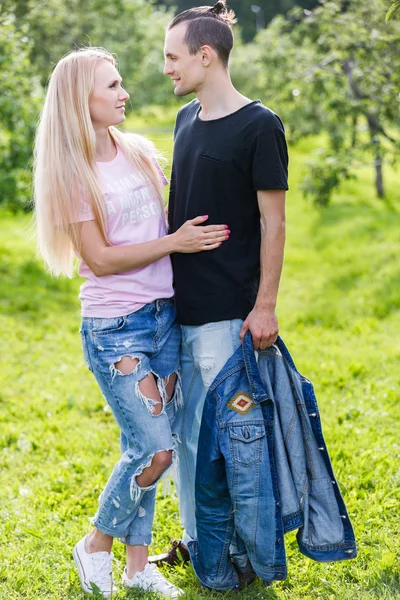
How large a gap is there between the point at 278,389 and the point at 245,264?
1.71 feet

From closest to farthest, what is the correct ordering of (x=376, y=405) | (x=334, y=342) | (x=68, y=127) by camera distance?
(x=68, y=127), (x=376, y=405), (x=334, y=342)

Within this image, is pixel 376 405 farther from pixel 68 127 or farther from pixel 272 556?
pixel 68 127

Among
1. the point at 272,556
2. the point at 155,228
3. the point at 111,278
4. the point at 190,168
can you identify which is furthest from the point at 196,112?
the point at 272,556

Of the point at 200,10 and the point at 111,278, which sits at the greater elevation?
the point at 200,10

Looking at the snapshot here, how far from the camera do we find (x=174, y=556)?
355 centimetres

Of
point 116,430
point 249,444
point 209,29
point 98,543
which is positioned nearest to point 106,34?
point 116,430

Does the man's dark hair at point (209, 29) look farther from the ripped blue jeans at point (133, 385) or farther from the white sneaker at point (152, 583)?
the white sneaker at point (152, 583)

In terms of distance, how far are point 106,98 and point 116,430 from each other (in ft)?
9.01

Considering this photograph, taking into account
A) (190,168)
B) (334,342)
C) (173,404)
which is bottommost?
(334,342)

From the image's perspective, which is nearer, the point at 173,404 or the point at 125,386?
the point at 125,386

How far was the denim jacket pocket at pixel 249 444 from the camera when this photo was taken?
2.99 meters

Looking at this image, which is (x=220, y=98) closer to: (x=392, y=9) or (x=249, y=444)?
(x=392, y=9)

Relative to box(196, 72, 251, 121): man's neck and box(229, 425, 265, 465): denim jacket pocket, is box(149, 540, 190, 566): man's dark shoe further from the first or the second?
box(196, 72, 251, 121): man's neck

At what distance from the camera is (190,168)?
303 cm
